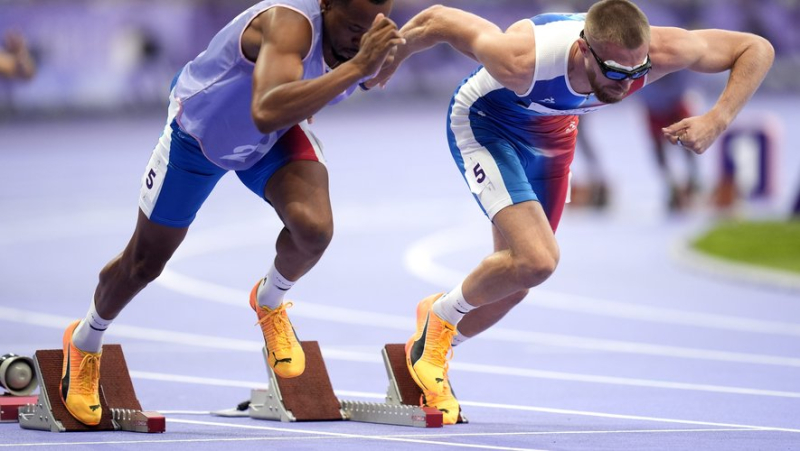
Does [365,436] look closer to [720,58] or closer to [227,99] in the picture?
[227,99]

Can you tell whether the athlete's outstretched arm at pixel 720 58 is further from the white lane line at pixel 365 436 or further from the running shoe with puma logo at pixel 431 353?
the white lane line at pixel 365 436

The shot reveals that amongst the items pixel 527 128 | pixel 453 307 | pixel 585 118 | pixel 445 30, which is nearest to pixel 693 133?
pixel 527 128

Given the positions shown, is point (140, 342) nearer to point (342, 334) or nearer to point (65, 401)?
point (342, 334)

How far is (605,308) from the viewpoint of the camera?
12.8m

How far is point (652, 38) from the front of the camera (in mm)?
7551

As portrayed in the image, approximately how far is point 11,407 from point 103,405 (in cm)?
56

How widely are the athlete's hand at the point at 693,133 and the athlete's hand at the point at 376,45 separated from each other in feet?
5.16

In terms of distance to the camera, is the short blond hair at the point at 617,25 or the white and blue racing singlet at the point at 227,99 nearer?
the white and blue racing singlet at the point at 227,99

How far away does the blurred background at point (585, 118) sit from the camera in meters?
19.8

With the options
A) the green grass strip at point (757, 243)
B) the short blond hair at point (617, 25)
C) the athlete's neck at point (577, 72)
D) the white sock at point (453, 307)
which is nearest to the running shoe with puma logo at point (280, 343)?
the white sock at point (453, 307)

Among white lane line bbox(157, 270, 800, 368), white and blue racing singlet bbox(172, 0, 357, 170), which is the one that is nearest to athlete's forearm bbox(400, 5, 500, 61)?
white and blue racing singlet bbox(172, 0, 357, 170)

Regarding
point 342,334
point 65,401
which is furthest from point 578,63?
point 342,334

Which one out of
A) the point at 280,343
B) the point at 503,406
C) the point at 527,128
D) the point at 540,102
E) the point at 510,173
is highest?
the point at 540,102

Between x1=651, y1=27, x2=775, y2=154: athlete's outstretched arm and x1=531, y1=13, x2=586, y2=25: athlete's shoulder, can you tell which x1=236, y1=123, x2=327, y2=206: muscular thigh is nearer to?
x1=531, y1=13, x2=586, y2=25: athlete's shoulder
